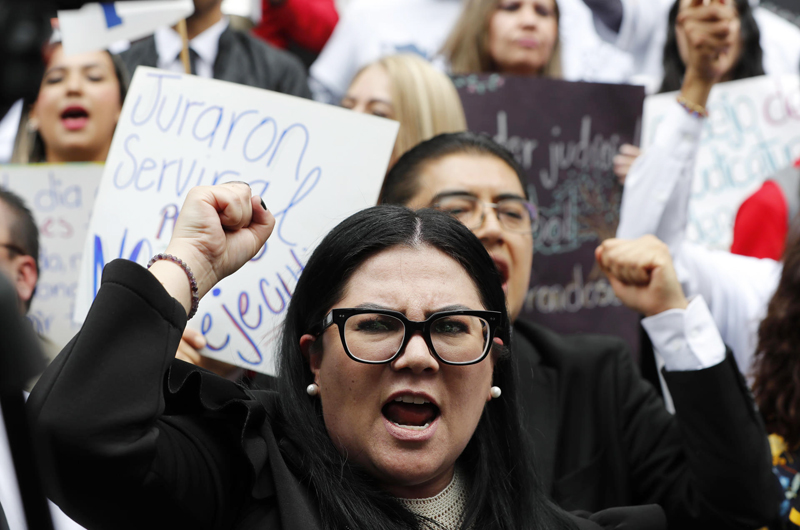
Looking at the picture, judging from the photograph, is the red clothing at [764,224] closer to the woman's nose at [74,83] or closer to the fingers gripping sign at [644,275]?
the fingers gripping sign at [644,275]

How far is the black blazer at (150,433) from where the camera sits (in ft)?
4.70

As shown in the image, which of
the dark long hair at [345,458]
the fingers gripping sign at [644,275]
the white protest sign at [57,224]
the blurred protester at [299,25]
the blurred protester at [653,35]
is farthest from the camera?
the blurred protester at [653,35]

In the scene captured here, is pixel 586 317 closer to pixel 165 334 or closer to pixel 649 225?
pixel 649 225

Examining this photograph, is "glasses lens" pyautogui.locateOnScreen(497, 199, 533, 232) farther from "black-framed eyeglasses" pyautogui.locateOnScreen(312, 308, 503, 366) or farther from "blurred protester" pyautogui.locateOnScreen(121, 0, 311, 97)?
"blurred protester" pyautogui.locateOnScreen(121, 0, 311, 97)

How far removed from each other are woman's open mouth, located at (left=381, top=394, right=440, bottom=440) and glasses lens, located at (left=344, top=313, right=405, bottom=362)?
0.10 meters

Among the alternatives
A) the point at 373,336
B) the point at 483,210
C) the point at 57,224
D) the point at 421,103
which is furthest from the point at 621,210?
the point at 57,224

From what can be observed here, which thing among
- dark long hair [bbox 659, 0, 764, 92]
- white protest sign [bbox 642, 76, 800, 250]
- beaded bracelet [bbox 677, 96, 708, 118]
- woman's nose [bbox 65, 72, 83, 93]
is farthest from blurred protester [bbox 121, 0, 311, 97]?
dark long hair [bbox 659, 0, 764, 92]

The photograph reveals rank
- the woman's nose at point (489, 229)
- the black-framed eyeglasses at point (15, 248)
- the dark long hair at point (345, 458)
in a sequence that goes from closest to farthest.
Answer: the dark long hair at point (345, 458), the woman's nose at point (489, 229), the black-framed eyeglasses at point (15, 248)

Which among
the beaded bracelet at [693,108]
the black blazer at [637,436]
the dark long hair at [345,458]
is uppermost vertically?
the beaded bracelet at [693,108]

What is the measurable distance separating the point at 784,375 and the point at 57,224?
236 cm

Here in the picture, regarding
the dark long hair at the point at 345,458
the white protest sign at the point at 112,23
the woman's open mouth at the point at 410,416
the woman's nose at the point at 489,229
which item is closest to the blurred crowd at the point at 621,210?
the woman's nose at the point at 489,229

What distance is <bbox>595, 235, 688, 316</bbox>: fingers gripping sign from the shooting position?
2.43m

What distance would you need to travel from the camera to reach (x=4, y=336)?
2.17 ft

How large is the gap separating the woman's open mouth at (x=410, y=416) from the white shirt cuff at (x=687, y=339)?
0.90m
